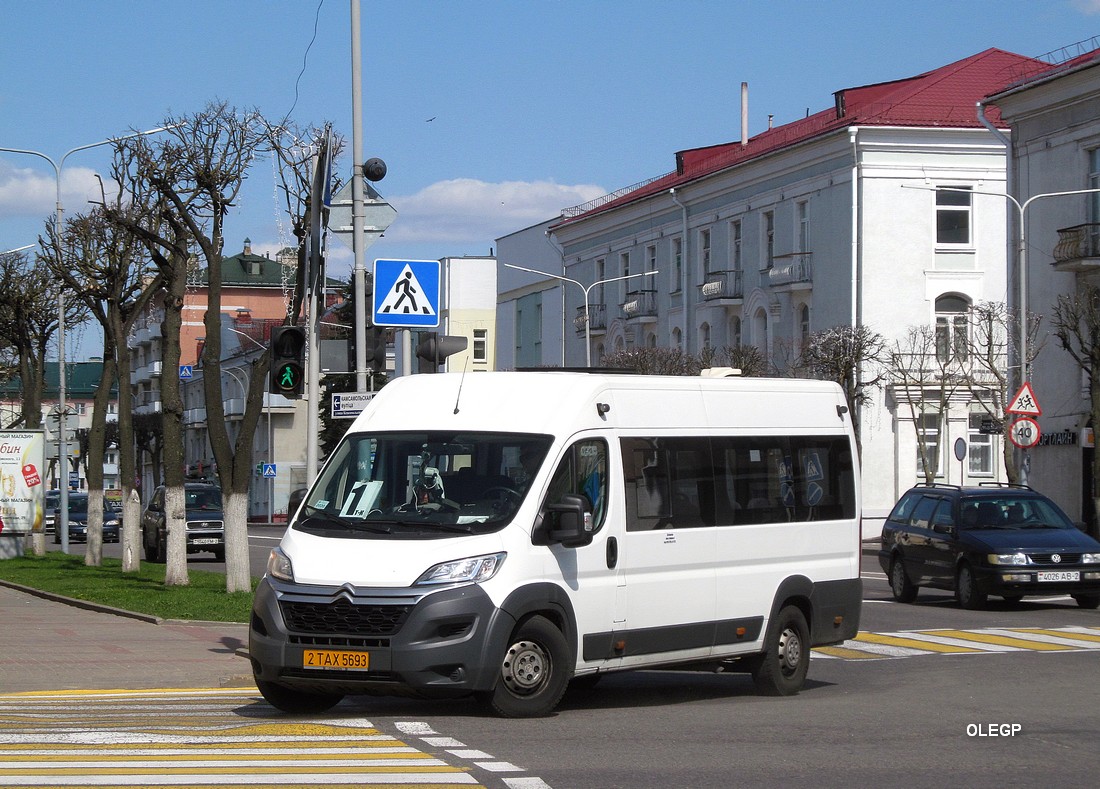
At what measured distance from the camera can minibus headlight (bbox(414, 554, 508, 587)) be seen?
33.8ft

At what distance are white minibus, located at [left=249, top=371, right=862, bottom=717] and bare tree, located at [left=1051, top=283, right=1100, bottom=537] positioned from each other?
20220mm

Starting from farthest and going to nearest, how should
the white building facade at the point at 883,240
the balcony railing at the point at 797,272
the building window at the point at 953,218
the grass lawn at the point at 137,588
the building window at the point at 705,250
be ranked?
the building window at the point at 705,250, the balcony railing at the point at 797,272, the building window at the point at 953,218, the white building facade at the point at 883,240, the grass lawn at the point at 137,588

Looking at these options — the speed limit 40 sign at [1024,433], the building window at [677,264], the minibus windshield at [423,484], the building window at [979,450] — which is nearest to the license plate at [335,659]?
the minibus windshield at [423,484]

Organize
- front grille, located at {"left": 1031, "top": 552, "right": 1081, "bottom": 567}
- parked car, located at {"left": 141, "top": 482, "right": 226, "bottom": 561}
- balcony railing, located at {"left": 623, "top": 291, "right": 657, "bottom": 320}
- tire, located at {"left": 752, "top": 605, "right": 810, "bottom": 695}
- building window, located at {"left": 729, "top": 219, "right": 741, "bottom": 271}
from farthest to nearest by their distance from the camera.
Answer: balcony railing, located at {"left": 623, "top": 291, "right": 657, "bottom": 320} → building window, located at {"left": 729, "top": 219, "right": 741, "bottom": 271} → parked car, located at {"left": 141, "top": 482, "right": 226, "bottom": 561} → front grille, located at {"left": 1031, "top": 552, "right": 1081, "bottom": 567} → tire, located at {"left": 752, "top": 605, "right": 810, "bottom": 695}

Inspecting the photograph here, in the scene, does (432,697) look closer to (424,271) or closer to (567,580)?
(567,580)

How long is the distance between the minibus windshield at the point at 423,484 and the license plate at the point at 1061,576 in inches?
492

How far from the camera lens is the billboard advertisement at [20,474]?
125 feet

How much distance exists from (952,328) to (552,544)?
43.7m

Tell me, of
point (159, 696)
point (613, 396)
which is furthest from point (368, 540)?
point (159, 696)

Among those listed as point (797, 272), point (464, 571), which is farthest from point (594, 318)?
point (464, 571)

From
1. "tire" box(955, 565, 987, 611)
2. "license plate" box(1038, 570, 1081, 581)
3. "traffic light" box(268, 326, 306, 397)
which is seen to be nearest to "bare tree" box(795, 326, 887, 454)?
"tire" box(955, 565, 987, 611)

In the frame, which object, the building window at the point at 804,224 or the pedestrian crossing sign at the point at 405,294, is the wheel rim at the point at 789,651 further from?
the building window at the point at 804,224

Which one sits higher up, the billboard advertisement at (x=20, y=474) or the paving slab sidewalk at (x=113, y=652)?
the billboard advertisement at (x=20, y=474)

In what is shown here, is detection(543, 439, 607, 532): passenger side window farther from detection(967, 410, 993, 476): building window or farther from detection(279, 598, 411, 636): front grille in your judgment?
detection(967, 410, 993, 476): building window
